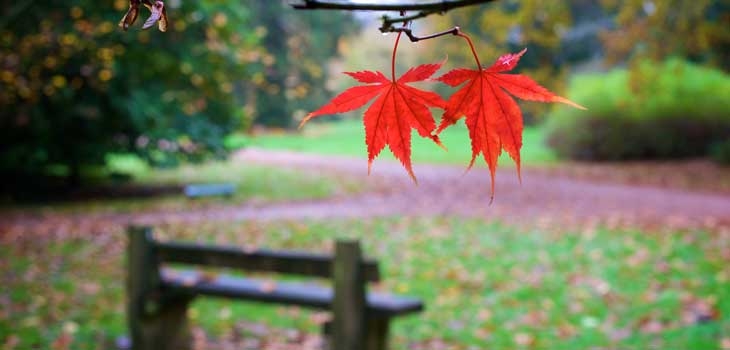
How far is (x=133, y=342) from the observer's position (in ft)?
16.0

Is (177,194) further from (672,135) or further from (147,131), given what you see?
(672,135)

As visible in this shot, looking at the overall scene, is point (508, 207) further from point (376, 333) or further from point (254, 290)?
point (376, 333)

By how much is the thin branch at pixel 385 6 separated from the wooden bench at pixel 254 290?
3.04m

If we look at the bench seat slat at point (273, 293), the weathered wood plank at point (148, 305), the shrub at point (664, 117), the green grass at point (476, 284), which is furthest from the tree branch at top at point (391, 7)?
the shrub at point (664, 117)

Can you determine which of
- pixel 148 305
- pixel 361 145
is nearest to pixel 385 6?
pixel 148 305

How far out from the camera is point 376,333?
3.99 m

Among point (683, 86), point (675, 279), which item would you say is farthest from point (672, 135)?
point (675, 279)

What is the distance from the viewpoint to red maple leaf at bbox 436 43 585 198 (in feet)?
2.91

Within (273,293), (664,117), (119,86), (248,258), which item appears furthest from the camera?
(664,117)

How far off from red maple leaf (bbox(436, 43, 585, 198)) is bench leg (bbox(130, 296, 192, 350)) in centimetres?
416

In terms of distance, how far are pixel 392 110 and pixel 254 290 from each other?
3590 mm

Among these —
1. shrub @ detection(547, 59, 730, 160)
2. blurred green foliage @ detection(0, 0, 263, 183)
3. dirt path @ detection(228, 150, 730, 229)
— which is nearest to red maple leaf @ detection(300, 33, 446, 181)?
dirt path @ detection(228, 150, 730, 229)

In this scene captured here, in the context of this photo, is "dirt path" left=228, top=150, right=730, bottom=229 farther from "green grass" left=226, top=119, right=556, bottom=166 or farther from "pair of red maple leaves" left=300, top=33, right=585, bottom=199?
"pair of red maple leaves" left=300, top=33, right=585, bottom=199

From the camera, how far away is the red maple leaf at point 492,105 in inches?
34.9
